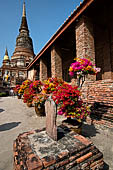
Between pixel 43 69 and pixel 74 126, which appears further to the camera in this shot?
pixel 43 69

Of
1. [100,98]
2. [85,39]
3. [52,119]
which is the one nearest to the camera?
[52,119]

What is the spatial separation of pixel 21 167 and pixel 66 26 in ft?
23.9

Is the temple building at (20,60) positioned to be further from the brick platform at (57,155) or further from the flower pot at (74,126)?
the brick platform at (57,155)

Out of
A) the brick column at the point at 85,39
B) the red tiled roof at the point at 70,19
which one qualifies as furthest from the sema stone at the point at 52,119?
the red tiled roof at the point at 70,19

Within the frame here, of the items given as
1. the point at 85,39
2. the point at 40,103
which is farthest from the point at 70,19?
the point at 40,103

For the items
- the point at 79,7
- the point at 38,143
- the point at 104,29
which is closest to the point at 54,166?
the point at 38,143

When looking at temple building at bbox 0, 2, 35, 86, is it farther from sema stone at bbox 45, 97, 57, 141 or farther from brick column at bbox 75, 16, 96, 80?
sema stone at bbox 45, 97, 57, 141

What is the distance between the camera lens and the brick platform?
1.41 metres

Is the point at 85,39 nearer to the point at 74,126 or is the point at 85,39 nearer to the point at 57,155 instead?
the point at 74,126

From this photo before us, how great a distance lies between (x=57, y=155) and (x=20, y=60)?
3079 cm

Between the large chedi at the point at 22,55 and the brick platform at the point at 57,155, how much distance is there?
2473 cm

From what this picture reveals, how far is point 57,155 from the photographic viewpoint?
1514 mm

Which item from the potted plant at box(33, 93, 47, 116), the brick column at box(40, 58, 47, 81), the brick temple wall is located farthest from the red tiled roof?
the potted plant at box(33, 93, 47, 116)

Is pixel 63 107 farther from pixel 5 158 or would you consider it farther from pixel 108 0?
pixel 108 0
